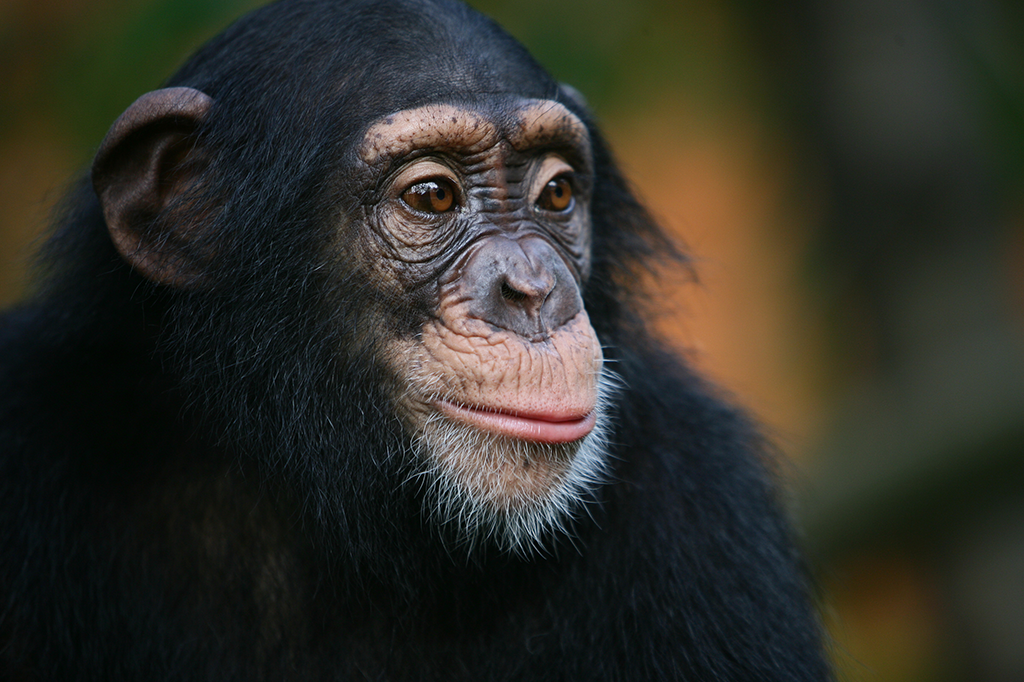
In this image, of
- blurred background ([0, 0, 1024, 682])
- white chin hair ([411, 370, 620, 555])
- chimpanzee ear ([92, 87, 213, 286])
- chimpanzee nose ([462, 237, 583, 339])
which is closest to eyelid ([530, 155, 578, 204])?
chimpanzee nose ([462, 237, 583, 339])

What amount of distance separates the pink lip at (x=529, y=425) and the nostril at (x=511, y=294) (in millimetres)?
311

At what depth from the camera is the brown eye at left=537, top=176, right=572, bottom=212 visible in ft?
9.88

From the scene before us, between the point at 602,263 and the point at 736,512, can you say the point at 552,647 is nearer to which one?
the point at 736,512

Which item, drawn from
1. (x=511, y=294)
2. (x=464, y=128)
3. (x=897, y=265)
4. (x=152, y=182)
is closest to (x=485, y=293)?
(x=511, y=294)

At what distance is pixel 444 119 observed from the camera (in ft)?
8.89

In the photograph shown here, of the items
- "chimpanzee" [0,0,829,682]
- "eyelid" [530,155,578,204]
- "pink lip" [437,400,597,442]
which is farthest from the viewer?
"eyelid" [530,155,578,204]

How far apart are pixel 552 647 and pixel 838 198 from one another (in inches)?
214

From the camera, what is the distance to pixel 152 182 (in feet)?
9.34

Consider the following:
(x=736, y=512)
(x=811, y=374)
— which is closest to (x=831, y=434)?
(x=811, y=374)

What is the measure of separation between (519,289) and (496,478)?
51cm

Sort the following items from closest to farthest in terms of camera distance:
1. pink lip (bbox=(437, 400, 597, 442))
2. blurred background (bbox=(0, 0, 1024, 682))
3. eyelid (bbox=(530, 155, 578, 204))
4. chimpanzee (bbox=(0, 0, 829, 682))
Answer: pink lip (bbox=(437, 400, 597, 442))
chimpanzee (bbox=(0, 0, 829, 682))
eyelid (bbox=(530, 155, 578, 204))
blurred background (bbox=(0, 0, 1024, 682))

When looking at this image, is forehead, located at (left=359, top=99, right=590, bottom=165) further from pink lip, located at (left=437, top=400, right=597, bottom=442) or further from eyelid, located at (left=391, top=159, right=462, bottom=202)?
pink lip, located at (left=437, top=400, right=597, bottom=442)

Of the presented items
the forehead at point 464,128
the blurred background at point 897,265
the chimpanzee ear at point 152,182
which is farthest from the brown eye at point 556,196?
the blurred background at point 897,265

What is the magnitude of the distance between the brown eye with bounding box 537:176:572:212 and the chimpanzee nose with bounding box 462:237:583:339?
31 centimetres
